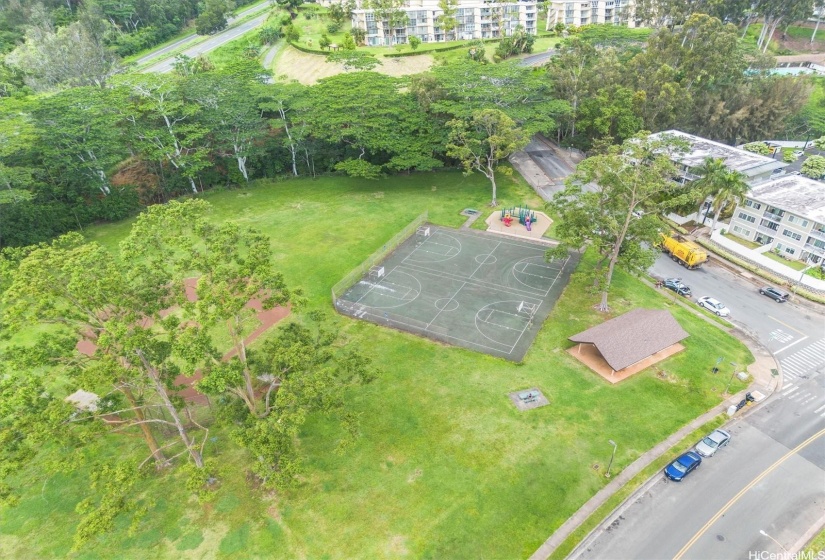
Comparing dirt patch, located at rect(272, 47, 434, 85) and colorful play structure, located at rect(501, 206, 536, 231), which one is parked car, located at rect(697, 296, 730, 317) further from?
dirt patch, located at rect(272, 47, 434, 85)

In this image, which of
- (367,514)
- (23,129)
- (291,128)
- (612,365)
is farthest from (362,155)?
(367,514)

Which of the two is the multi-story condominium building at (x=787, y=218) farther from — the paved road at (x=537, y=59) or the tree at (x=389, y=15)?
the tree at (x=389, y=15)

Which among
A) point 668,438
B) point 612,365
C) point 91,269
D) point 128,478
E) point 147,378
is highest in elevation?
point 91,269

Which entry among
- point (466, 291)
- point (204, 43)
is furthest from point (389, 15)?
point (466, 291)

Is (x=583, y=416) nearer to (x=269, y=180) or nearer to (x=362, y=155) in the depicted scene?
(x=362, y=155)

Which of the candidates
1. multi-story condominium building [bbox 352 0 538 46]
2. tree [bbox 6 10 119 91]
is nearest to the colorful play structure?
tree [bbox 6 10 119 91]

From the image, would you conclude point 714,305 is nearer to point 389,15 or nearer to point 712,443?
point 712,443
